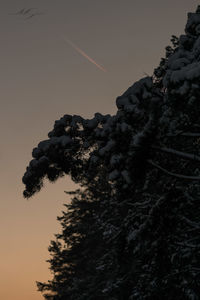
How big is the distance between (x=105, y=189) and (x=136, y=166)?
22.9 metres

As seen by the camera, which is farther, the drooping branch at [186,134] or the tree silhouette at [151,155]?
the drooping branch at [186,134]

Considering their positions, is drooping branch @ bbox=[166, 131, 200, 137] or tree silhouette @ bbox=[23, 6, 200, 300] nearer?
tree silhouette @ bbox=[23, 6, 200, 300]

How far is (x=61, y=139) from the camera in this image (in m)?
8.91

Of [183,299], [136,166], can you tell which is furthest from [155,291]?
[136,166]

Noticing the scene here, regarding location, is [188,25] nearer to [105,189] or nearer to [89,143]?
[89,143]

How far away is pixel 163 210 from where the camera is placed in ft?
26.8

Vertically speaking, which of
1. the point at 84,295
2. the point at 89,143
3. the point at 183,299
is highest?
the point at 84,295

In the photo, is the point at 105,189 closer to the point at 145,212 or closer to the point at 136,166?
the point at 145,212

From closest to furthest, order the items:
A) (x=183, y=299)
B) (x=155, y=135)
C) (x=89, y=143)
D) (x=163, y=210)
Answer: (x=155, y=135)
(x=163, y=210)
(x=89, y=143)
(x=183, y=299)

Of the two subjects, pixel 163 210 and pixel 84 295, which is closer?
pixel 163 210

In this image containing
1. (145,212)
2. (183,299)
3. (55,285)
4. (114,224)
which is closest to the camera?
(145,212)

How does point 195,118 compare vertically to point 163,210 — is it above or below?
above

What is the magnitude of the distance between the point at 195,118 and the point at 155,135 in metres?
0.73

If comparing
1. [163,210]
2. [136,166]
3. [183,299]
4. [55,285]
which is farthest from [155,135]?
[55,285]
